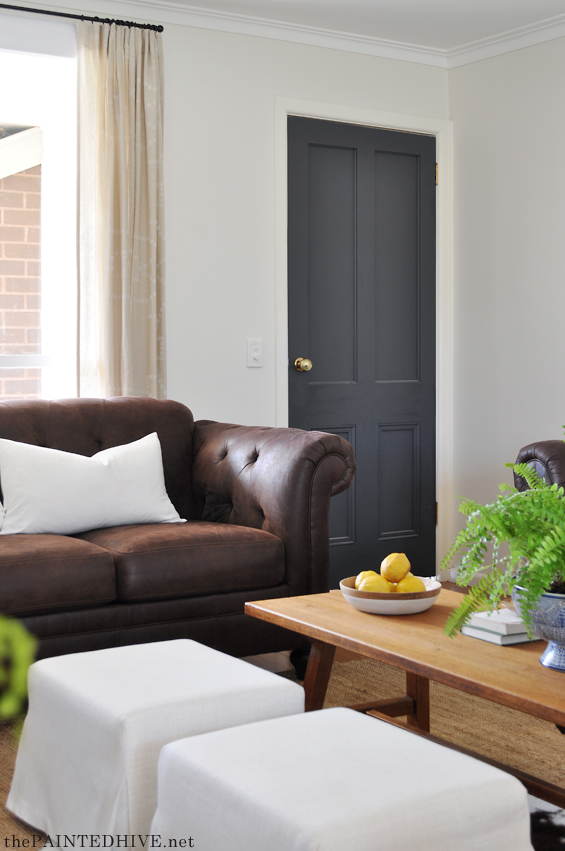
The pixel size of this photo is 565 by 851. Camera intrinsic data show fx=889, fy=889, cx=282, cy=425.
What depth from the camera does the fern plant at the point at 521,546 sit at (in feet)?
4.69

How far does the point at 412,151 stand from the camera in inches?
174

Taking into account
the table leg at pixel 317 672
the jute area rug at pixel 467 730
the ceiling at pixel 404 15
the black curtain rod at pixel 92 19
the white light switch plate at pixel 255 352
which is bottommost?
the jute area rug at pixel 467 730

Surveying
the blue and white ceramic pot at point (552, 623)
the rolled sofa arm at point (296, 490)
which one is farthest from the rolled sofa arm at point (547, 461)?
the blue and white ceramic pot at point (552, 623)

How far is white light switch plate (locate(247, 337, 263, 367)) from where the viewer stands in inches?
158

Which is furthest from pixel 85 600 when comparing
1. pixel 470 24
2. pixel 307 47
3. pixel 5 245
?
pixel 470 24

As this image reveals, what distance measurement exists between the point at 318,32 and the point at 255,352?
5.00 ft

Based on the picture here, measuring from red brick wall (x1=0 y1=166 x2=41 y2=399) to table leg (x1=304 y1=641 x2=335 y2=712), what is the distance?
2113mm

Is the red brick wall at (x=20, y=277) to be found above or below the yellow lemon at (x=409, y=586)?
above

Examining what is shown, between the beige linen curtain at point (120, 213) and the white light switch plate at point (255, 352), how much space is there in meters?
0.45

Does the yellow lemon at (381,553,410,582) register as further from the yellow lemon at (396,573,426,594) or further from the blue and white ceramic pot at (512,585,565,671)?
the blue and white ceramic pot at (512,585,565,671)

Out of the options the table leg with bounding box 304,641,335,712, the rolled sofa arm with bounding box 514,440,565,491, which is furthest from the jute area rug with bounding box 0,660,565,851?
the rolled sofa arm with bounding box 514,440,565,491

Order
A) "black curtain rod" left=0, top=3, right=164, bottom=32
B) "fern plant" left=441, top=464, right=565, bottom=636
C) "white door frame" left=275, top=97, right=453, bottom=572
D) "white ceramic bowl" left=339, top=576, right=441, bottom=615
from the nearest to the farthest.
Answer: "fern plant" left=441, top=464, right=565, bottom=636 < "white ceramic bowl" left=339, top=576, right=441, bottom=615 < "black curtain rod" left=0, top=3, right=164, bottom=32 < "white door frame" left=275, top=97, right=453, bottom=572

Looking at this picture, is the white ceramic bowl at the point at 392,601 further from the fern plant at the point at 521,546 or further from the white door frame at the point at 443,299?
the white door frame at the point at 443,299

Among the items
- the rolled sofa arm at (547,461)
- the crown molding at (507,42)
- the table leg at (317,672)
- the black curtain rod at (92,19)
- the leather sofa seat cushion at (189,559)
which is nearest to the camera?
the table leg at (317,672)
